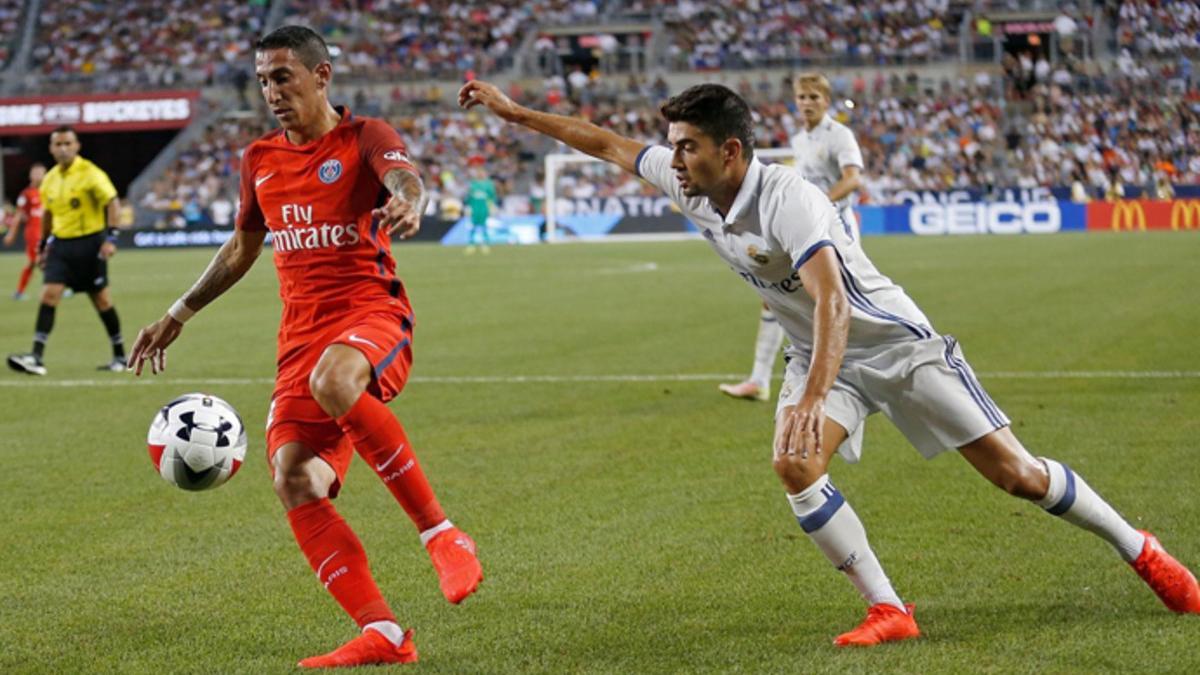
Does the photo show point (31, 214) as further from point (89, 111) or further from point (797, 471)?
point (797, 471)

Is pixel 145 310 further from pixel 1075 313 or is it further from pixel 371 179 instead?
pixel 371 179

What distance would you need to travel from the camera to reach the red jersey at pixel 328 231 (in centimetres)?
527

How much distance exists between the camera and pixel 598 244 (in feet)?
136

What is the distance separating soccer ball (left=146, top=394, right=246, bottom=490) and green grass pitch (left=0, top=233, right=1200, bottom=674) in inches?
19.6

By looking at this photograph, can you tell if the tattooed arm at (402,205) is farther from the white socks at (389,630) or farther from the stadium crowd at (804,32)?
the stadium crowd at (804,32)

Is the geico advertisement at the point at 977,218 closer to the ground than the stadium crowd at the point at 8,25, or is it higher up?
closer to the ground

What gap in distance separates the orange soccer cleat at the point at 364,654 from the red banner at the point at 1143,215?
38768 mm

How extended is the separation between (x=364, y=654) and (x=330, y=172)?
1608 mm

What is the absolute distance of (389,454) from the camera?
4.89 metres

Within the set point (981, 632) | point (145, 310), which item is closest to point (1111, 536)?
point (981, 632)

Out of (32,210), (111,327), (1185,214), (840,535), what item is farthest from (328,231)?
(1185,214)

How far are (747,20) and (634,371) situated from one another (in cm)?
4146

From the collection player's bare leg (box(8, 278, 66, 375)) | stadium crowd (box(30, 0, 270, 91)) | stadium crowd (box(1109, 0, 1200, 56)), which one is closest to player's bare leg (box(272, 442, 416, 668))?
player's bare leg (box(8, 278, 66, 375))

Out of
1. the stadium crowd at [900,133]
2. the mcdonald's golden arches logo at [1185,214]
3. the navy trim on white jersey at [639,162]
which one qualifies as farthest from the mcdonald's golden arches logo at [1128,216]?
the navy trim on white jersey at [639,162]
